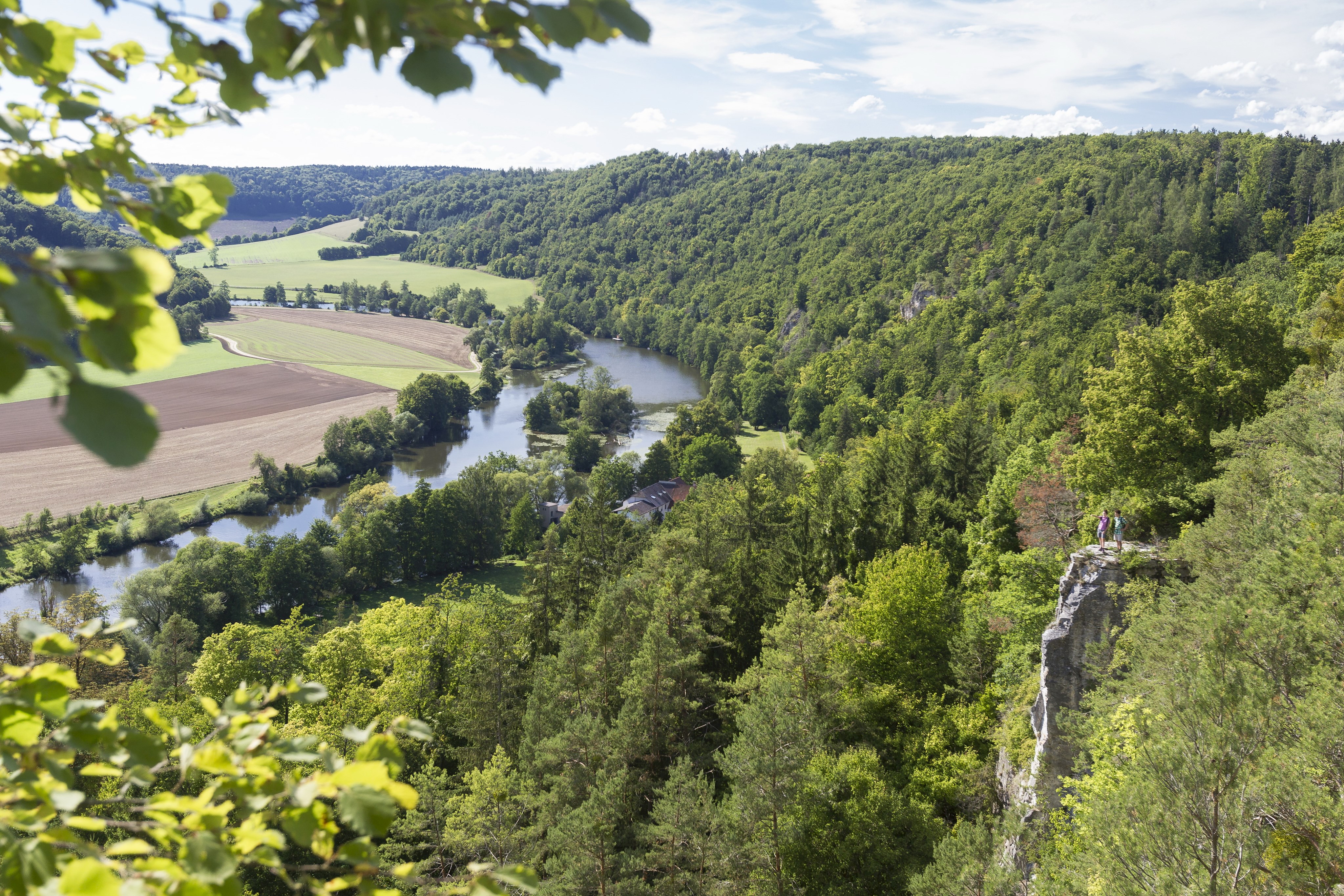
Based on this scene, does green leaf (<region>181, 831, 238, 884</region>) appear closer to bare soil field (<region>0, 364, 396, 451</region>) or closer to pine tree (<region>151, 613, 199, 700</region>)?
pine tree (<region>151, 613, 199, 700</region>)

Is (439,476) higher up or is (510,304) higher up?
(510,304)

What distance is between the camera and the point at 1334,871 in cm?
805

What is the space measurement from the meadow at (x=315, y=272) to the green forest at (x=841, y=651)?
97.5m

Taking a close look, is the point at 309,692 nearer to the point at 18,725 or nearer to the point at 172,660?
the point at 18,725

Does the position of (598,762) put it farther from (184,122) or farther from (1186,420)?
(184,122)

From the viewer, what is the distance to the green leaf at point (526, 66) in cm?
167

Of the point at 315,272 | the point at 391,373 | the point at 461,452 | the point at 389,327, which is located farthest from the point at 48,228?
the point at 315,272

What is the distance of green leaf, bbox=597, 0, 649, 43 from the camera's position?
62.9 inches

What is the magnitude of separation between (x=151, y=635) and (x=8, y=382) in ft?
149

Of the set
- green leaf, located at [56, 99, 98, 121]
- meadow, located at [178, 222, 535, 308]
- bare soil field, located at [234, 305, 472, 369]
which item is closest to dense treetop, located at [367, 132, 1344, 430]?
meadow, located at [178, 222, 535, 308]

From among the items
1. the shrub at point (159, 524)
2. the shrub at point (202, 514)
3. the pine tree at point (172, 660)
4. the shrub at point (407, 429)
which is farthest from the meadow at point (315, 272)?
the pine tree at point (172, 660)

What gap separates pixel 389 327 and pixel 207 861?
129100 millimetres

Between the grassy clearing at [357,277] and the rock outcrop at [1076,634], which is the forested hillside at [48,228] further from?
the rock outcrop at [1076,634]

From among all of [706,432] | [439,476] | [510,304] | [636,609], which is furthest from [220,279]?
[636,609]
